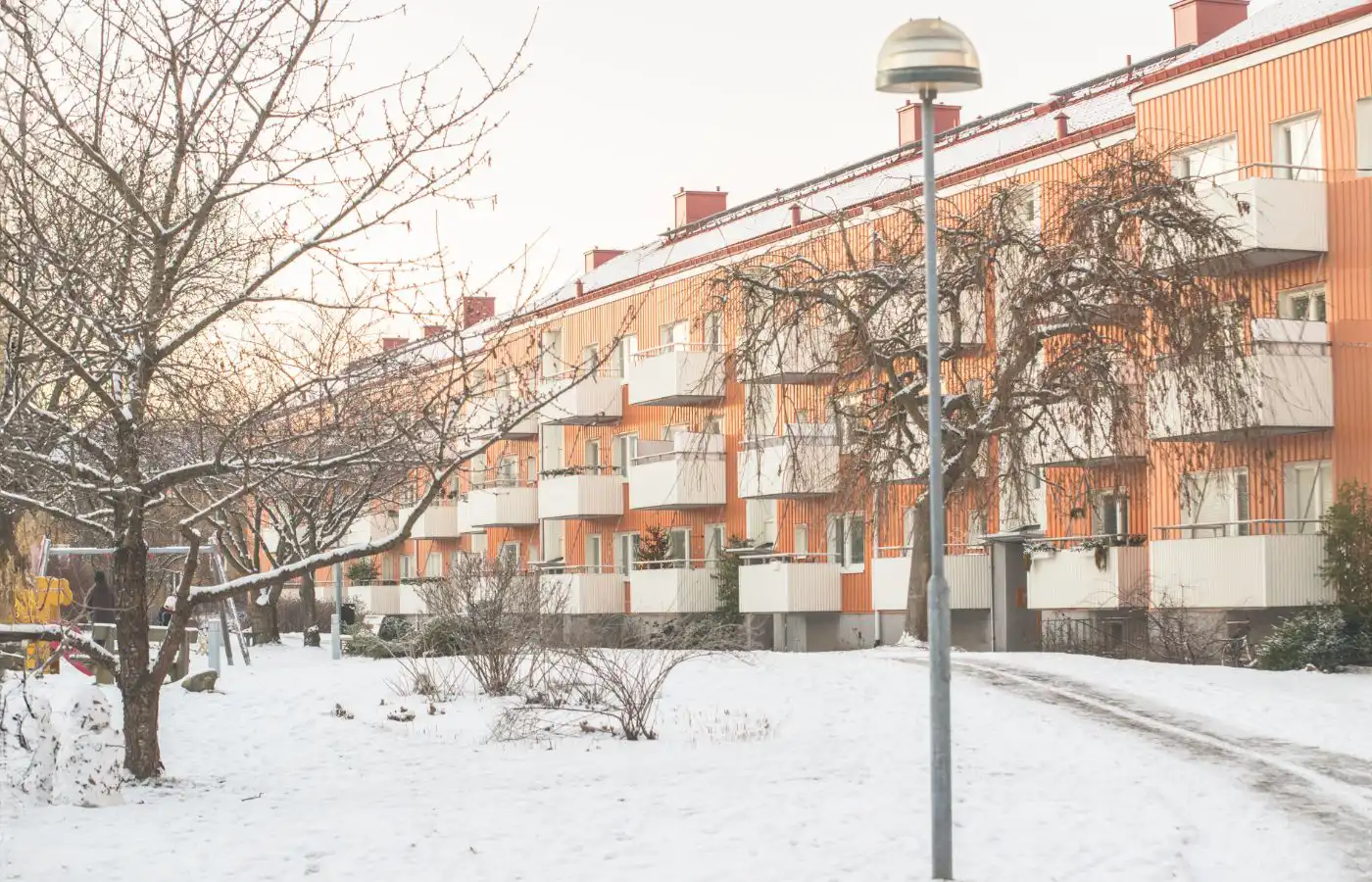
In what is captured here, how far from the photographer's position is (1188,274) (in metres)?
25.0

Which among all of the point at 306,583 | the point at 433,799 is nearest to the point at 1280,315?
the point at 433,799

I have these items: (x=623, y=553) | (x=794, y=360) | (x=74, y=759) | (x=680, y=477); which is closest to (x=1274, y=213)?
(x=794, y=360)

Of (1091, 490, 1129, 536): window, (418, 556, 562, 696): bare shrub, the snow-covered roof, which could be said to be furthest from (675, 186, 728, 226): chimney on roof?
(418, 556, 562, 696): bare shrub

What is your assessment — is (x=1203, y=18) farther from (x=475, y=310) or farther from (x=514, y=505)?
(x=475, y=310)

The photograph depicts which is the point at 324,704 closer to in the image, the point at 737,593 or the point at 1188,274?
the point at 1188,274

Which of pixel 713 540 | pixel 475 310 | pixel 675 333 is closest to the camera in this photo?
pixel 475 310

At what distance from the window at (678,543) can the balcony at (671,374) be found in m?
3.28

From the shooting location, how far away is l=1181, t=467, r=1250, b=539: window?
28906mm

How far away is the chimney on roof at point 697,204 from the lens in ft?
176

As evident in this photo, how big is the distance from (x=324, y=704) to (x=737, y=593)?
782 inches

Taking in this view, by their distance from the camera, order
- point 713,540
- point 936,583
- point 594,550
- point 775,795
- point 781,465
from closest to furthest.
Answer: point 936,583, point 775,795, point 781,465, point 713,540, point 594,550

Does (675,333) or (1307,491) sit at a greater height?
(675,333)

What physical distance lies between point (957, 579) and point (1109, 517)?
12.3 ft

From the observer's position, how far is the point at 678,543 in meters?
46.6
